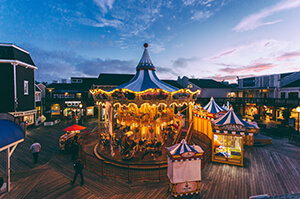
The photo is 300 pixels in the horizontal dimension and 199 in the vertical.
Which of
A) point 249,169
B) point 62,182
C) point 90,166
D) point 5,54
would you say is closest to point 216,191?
point 249,169

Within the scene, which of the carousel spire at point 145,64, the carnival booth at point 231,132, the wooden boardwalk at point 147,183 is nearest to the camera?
the wooden boardwalk at point 147,183

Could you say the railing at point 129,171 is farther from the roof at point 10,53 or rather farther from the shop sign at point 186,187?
the roof at point 10,53

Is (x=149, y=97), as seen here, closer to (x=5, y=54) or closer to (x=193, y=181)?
(x=193, y=181)

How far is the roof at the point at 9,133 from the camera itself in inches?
226

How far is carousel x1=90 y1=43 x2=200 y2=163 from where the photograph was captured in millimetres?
8922

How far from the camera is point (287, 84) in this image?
925 inches

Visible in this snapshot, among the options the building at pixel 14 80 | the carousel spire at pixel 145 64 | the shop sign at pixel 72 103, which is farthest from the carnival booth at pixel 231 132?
the shop sign at pixel 72 103

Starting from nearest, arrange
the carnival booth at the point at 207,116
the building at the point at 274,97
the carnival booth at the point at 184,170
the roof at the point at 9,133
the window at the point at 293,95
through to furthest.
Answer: the roof at the point at 9,133, the carnival booth at the point at 184,170, the carnival booth at the point at 207,116, the building at the point at 274,97, the window at the point at 293,95

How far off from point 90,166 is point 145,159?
3.44 metres

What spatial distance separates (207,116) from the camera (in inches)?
513

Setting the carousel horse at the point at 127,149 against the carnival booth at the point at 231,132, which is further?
the carousel horse at the point at 127,149

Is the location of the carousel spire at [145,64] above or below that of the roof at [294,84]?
above

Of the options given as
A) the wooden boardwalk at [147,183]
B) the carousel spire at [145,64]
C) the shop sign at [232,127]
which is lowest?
the wooden boardwalk at [147,183]

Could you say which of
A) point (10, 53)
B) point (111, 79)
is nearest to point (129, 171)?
point (10, 53)
